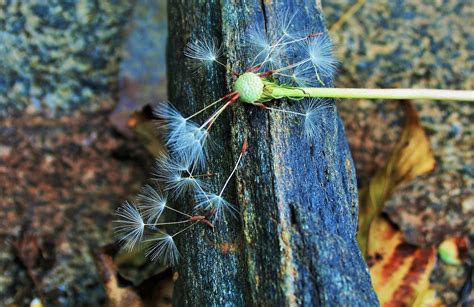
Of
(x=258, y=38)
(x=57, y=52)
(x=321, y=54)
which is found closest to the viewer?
(x=258, y=38)

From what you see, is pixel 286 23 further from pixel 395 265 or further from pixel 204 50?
pixel 395 265

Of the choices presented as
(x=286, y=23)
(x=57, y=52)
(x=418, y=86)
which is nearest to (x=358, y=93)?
(x=286, y=23)

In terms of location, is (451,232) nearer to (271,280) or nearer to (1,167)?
(271,280)

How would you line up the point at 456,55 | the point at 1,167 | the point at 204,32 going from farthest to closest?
the point at 456,55 → the point at 1,167 → the point at 204,32

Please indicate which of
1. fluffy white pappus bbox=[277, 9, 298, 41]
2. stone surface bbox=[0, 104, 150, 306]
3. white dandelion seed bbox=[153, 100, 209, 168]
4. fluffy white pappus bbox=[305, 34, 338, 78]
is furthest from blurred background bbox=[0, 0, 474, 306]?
fluffy white pappus bbox=[277, 9, 298, 41]

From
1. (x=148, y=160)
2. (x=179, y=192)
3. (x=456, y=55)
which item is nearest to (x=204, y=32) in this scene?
(x=179, y=192)

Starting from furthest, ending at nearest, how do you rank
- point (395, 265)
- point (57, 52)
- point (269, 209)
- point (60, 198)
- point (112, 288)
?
point (57, 52), point (60, 198), point (395, 265), point (112, 288), point (269, 209)
